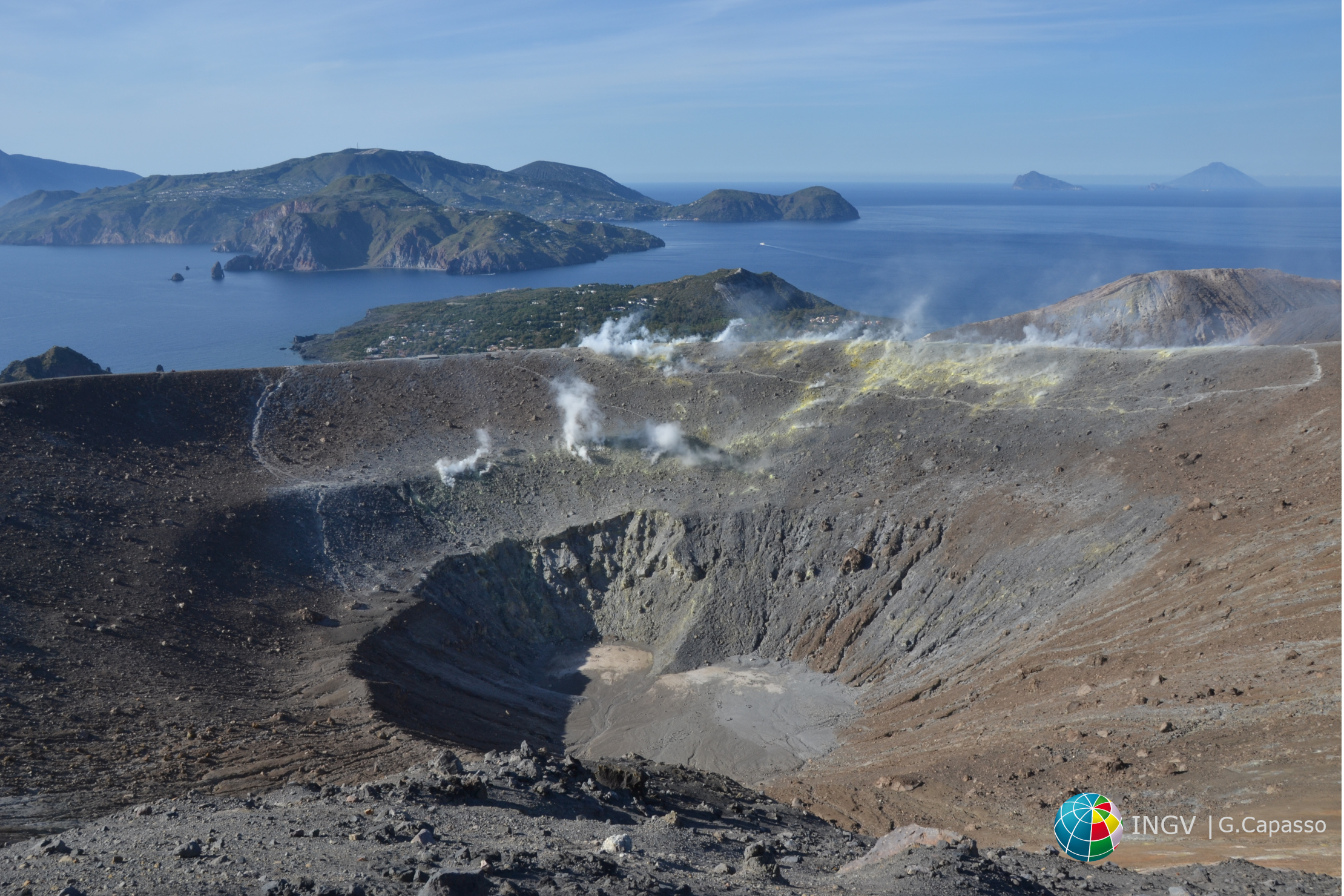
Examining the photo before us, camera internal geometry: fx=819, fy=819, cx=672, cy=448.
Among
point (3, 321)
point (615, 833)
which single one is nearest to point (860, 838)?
point (615, 833)

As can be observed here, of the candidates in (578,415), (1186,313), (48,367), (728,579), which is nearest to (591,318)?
(48,367)

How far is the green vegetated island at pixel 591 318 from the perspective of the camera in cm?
12200

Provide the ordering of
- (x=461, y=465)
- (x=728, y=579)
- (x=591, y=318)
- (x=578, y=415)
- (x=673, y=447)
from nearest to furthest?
(x=728, y=579)
(x=461, y=465)
(x=673, y=447)
(x=578, y=415)
(x=591, y=318)

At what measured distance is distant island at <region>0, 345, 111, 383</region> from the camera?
101562 mm

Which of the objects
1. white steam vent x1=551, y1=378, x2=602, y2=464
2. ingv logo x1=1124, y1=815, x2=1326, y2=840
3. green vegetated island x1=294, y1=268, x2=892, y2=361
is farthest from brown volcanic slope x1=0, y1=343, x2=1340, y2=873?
green vegetated island x1=294, y1=268, x2=892, y2=361

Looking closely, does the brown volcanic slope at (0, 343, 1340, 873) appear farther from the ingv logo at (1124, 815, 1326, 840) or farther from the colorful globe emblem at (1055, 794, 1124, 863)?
the colorful globe emblem at (1055, 794, 1124, 863)

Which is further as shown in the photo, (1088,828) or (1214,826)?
(1088,828)

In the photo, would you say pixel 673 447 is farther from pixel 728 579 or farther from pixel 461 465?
pixel 461 465

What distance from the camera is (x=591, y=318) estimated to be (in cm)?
13075

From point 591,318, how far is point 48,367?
71.8 metres

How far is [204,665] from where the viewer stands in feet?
115

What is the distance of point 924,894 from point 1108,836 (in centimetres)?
846

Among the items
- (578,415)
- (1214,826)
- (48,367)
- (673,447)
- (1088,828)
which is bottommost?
(1088,828)

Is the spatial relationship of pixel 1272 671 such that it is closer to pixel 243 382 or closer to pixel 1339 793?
pixel 1339 793
